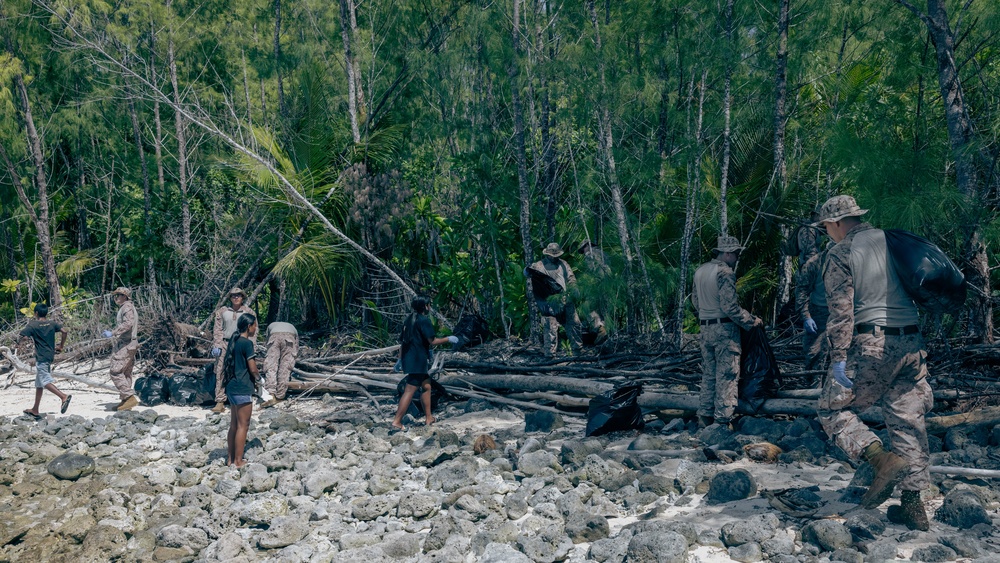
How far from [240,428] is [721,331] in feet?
15.0

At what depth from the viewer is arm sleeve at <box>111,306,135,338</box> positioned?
36.5 ft

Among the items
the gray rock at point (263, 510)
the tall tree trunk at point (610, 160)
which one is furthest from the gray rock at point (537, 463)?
the tall tree trunk at point (610, 160)

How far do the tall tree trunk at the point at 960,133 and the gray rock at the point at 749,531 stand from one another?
361 centimetres

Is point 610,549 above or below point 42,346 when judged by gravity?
below

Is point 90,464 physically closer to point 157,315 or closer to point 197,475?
point 197,475

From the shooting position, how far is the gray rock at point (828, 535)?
15.8ft

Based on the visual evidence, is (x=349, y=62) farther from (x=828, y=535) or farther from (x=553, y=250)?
(x=828, y=535)

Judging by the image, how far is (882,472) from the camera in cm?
496

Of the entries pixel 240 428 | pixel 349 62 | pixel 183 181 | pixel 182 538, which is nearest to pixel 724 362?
pixel 240 428

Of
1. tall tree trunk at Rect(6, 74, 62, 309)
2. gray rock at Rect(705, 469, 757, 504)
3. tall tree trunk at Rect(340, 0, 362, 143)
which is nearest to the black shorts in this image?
gray rock at Rect(705, 469, 757, 504)

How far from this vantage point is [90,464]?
28.0 ft

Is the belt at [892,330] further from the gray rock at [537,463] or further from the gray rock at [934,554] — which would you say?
the gray rock at [537,463]

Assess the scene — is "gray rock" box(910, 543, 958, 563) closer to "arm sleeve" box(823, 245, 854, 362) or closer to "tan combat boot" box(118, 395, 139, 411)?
"arm sleeve" box(823, 245, 854, 362)

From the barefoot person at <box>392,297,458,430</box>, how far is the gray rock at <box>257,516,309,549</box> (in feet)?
9.42
